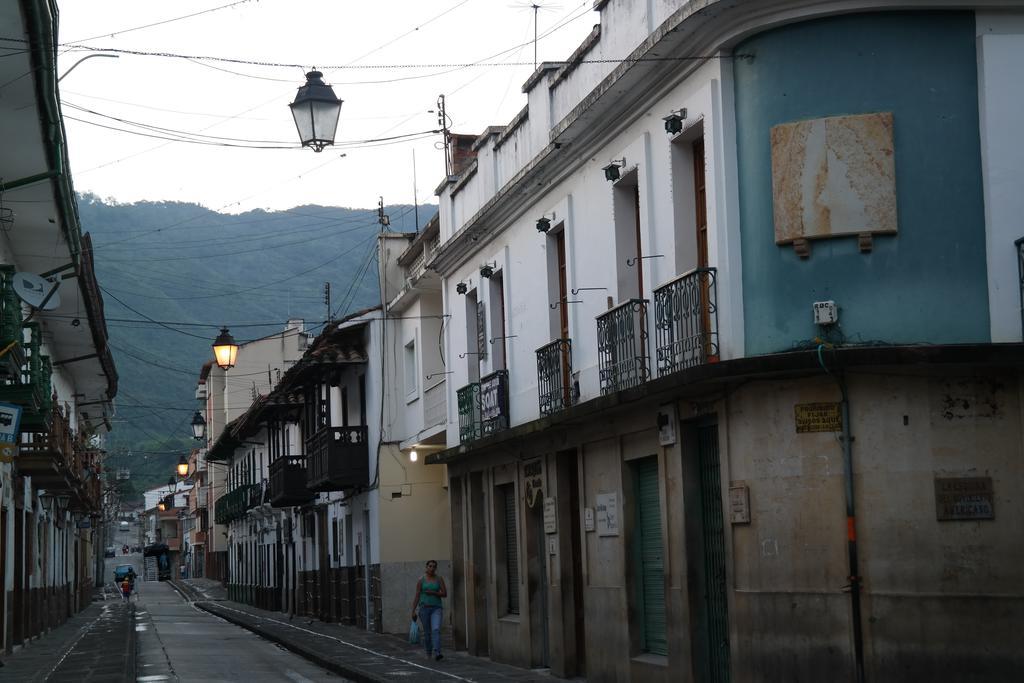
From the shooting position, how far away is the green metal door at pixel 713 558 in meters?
13.8

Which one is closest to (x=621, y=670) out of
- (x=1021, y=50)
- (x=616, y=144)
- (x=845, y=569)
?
(x=845, y=569)

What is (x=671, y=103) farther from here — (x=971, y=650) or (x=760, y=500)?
(x=971, y=650)

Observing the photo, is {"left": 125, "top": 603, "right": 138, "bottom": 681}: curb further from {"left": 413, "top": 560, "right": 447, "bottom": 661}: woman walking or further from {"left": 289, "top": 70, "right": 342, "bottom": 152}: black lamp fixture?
{"left": 289, "top": 70, "right": 342, "bottom": 152}: black lamp fixture

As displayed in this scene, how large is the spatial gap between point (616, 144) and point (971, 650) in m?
7.12

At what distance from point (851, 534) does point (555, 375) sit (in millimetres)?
6740

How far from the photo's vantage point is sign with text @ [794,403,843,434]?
12.3 metres

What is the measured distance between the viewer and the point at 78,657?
77.8 ft

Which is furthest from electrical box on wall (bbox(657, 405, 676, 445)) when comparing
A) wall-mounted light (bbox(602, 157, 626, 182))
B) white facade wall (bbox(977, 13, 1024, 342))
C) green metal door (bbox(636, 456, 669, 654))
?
white facade wall (bbox(977, 13, 1024, 342))

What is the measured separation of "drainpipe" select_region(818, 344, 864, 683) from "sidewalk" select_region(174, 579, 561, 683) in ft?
21.8

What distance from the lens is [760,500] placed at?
12766 mm

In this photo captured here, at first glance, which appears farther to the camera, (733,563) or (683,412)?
(683,412)

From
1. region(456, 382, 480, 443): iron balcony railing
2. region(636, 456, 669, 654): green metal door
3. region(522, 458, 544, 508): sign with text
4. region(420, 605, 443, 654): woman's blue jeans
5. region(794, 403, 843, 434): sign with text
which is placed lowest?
region(420, 605, 443, 654): woman's blue jeans

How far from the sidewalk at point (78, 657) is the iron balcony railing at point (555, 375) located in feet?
21.0

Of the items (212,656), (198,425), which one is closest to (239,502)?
(198,425)
